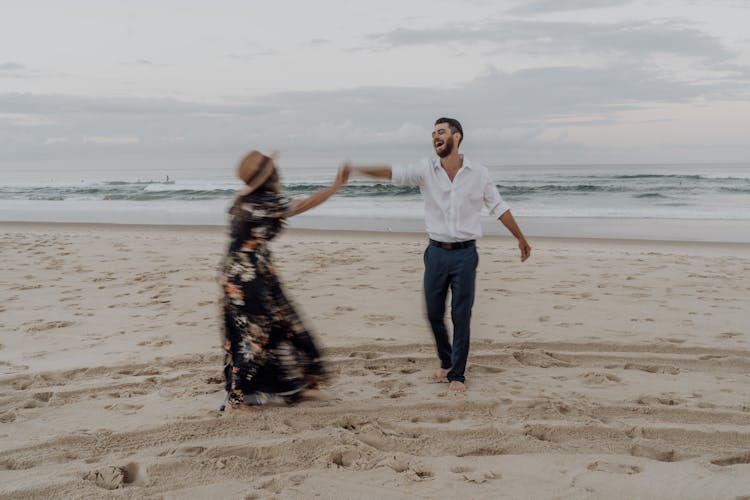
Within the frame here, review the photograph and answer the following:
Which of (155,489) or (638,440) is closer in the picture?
(155,489)

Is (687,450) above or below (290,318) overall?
below

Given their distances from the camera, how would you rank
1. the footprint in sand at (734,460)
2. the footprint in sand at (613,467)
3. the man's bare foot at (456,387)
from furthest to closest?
the man's bare foot at (456,387) → the footprint in sand at (734,460) → the footprint in sand at (613,467)

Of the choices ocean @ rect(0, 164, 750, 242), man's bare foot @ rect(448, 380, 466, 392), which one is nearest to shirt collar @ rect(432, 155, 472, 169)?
man's bare foot @ rect(448, 380, 466, 392)

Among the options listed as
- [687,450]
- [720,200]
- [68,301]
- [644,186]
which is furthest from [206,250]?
[644,186]

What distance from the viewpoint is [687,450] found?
3.73m

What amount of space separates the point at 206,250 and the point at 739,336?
28.6 feet

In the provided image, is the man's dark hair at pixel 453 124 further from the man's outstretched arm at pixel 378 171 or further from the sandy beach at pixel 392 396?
the sandy beach at pixel 392 396

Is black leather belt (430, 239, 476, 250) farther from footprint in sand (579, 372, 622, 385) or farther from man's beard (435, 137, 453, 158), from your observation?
footprint in sand (579, 372, 622, 385)

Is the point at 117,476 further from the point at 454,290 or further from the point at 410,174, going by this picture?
the point at 410,174

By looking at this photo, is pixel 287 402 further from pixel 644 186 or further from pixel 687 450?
pixel 644 186

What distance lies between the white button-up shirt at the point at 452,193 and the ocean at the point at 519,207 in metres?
11.5

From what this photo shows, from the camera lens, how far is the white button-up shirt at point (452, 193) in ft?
14.5

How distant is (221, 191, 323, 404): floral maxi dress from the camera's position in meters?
3.99

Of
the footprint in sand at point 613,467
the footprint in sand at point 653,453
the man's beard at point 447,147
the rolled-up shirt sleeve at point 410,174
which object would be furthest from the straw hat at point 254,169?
the footprint in sand at point 653,453
